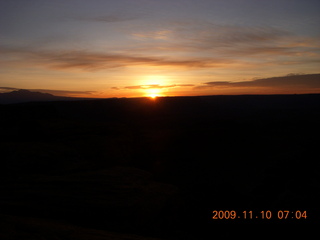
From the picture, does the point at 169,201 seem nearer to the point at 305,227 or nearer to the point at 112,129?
the point at 305,227

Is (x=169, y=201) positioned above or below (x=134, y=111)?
below

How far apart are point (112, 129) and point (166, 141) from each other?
587 cm

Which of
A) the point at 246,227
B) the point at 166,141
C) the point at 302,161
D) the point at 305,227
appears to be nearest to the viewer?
the point at 305,227

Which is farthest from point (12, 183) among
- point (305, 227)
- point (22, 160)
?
point (305, 227)

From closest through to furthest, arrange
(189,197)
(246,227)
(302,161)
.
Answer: (246,227)
(189,197)
(302,161)

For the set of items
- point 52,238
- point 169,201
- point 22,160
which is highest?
point 22,160

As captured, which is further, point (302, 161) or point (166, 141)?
point (166, 141)

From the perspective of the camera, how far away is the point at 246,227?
9625 millimetres
